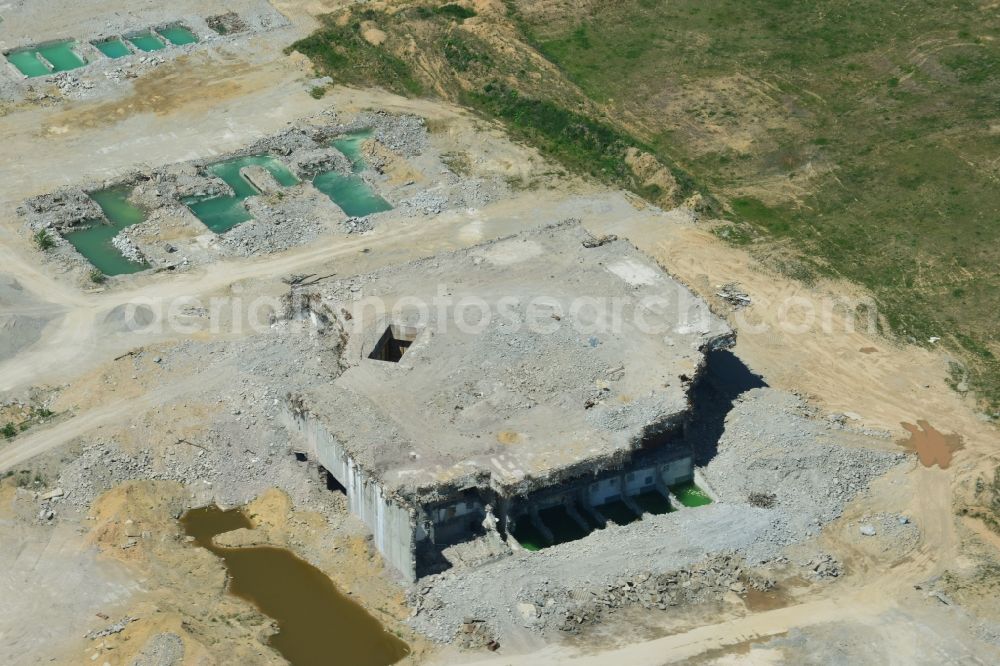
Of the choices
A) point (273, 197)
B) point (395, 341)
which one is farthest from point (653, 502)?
point (273, 197)

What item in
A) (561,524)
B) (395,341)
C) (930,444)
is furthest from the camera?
(395,341)

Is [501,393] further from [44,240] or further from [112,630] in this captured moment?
[44,240]

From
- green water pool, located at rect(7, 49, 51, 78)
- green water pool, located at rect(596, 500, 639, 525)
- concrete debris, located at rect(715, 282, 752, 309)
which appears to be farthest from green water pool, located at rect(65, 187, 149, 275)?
concrete debris, located at rect(715, 282, 752, 309)

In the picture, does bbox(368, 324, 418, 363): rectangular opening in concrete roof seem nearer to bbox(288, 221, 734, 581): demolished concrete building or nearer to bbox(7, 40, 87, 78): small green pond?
bbox(288, 221, 734, 581): demolished concrete building

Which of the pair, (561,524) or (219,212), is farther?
(219,212)

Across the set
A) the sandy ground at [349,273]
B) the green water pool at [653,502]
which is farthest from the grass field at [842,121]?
the green water pool at [653,502]

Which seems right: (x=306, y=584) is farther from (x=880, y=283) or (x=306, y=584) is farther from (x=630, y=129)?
(x=630, y=129)

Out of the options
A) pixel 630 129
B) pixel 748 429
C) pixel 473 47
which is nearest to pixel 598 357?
pixel 748 429
